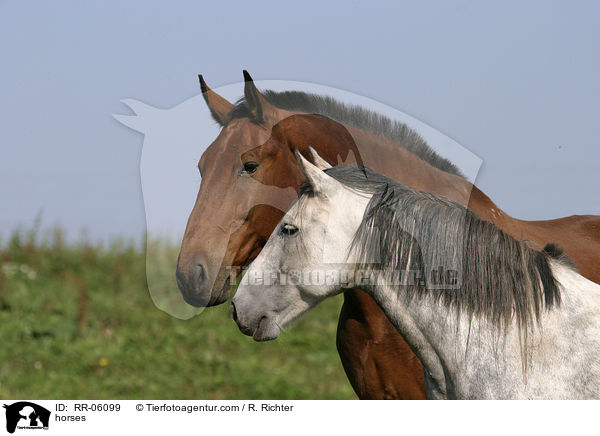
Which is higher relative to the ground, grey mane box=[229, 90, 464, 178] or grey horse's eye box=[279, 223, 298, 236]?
grey mane box=[229, 90, 464, 178]

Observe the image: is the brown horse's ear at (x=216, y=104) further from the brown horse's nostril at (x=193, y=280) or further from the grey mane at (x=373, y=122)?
the brown horse's nostril at (x=193, y=280)

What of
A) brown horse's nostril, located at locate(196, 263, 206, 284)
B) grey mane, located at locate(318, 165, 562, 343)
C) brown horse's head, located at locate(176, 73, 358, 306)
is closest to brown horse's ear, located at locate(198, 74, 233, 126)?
brown horse's head, located at locate(176, 73, 358, 306)

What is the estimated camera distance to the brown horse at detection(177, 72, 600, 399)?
9.93 feet

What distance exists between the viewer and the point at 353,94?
356 centimetres

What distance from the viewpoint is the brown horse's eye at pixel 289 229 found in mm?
2508

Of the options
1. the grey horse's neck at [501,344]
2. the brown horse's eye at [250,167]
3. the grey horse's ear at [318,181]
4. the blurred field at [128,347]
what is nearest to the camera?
the grey horse's neck at [501,344]

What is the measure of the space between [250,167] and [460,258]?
1.27 m

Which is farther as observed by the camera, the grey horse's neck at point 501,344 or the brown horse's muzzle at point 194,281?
the brown horse's muzzle at point 194,281

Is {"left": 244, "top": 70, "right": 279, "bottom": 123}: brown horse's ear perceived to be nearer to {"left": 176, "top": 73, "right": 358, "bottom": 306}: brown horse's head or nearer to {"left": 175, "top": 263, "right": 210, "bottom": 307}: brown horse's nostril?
{"left": 176, "top": 73, "right": 358, "bottom": 306}: brown horse's head

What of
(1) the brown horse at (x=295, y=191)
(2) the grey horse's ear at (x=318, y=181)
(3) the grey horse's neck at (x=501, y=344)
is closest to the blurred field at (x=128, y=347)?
(1) the brown horse at (x=295, y=191)

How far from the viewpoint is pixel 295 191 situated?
3209 mm
